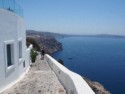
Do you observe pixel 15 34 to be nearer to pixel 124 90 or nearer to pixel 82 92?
pixel 82 92

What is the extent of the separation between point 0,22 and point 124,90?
1943 inches

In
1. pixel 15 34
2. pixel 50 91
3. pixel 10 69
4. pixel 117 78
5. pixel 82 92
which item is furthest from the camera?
pixel 117 78

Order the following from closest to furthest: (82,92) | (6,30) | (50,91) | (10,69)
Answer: (82,92), (50,91), (6,30), (10,69)

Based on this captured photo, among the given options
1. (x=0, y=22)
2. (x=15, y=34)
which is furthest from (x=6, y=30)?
(x=15, y=34)

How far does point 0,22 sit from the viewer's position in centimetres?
841

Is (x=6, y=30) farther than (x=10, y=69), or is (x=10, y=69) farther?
(x=10, y=69)

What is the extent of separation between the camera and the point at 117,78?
213 feet

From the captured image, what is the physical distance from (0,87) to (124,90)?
48713 millimetres

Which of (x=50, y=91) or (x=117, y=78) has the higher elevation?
(x=50, y=91)

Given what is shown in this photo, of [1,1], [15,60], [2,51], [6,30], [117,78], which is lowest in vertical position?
[117,78]

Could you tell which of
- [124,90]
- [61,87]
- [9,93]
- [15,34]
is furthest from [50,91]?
[124,90]

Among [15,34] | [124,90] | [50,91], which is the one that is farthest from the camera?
[124,90]

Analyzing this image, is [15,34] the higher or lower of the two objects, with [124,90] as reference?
higher

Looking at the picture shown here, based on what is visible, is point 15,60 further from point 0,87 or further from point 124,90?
point 124,90
